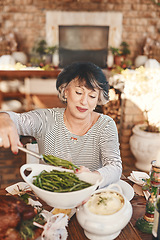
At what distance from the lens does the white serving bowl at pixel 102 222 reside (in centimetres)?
Result: 77

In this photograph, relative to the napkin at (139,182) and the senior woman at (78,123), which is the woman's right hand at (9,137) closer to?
the senior woman at (78,123)

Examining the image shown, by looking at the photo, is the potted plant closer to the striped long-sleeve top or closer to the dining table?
the striped long-sleeve top

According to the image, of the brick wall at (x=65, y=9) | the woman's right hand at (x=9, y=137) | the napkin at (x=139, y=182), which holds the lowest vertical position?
the napkin at (x=139, y=182)

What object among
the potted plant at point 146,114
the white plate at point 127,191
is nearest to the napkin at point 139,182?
the white plate at point 127,191

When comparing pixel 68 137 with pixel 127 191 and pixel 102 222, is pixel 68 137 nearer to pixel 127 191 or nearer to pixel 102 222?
pixel 127 191

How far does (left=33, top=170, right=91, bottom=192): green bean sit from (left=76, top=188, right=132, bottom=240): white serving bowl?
0.23 ft

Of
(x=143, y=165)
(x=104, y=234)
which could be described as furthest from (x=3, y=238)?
(x=143, y=165)

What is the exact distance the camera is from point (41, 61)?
19.2 feet

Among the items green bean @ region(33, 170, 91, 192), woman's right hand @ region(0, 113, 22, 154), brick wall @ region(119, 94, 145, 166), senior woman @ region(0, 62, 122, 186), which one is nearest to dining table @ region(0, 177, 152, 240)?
green bean @ region(33, 170, 91, 192)

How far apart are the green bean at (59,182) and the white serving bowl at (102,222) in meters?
0.07

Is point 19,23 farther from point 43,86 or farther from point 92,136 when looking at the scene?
point 92,136

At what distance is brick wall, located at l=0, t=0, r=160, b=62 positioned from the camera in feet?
18.3

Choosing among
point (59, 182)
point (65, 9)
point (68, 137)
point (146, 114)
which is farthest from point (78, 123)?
point (65, 9)

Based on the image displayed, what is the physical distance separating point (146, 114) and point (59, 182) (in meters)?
2.60
